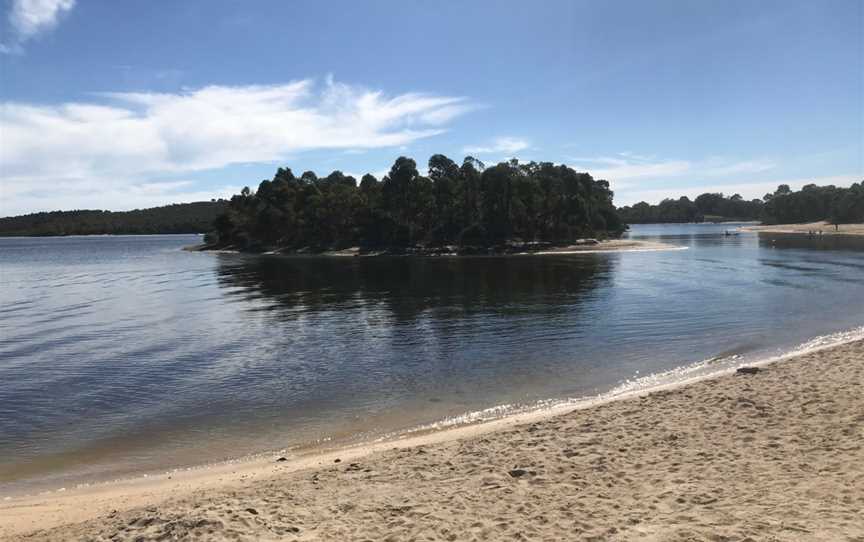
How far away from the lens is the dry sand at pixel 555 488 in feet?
26.0

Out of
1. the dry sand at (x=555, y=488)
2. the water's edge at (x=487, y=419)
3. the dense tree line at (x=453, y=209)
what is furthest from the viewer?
the dense tree line at (x=453, y=209)

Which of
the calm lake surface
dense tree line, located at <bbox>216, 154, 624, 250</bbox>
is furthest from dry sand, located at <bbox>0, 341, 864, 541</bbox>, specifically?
dense tree line, located at <bbox>216, 154, 624, 250</bbox>

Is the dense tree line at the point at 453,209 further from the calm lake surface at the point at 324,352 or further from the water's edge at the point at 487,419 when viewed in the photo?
the water's edge at the point at 487,419

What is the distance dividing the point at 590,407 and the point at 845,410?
17.7ft

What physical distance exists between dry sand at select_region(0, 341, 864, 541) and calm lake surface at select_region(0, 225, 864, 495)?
2789mm

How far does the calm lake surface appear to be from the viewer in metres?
15.1

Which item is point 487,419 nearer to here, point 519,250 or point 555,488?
point 555,488

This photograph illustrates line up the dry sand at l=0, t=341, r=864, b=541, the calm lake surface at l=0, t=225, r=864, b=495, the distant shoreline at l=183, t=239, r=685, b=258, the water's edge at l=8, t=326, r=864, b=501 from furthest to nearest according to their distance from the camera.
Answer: the distant shoreline at l=183, t=239, r=685, b=258, the calm lake surface at l=0, t=225, r=864, b=495, the water's edge at l=8, t=326, r=864, b=501, the dry sand at l=0, t=341, r=864, b=541

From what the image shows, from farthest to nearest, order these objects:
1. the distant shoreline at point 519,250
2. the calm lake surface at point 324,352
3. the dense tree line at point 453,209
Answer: the dense tree line at point 453,209 → the distant shoreline at point 519,250 → the calm lake surface at point 324,352

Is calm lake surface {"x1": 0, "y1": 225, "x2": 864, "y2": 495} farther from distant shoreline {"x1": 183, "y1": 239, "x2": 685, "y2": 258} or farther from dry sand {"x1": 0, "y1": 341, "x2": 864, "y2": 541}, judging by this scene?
distant shoreline {"x1": 183, "y1": 239, "x2": 685, "y2": 258}

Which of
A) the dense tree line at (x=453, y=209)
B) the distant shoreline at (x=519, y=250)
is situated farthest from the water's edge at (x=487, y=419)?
the dense tree line at (x=453, y=209)

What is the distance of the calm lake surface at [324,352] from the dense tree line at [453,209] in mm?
62020

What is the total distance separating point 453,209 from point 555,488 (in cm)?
10715

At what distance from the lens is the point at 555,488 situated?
9406 mm
